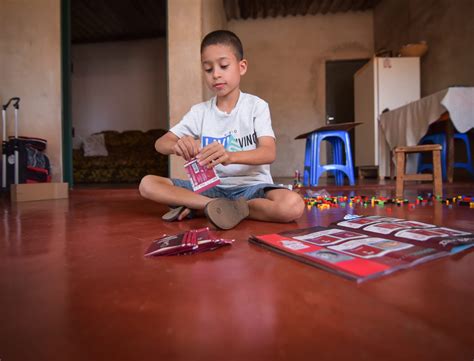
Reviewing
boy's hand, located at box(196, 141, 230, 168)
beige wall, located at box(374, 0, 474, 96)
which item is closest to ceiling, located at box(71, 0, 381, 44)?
beige wall, located at box(374, 0, 474, 96)

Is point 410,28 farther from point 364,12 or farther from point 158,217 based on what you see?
point 158,217

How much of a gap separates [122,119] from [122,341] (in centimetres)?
693

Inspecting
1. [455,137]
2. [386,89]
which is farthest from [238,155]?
[386,89]

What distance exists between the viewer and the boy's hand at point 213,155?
102cm

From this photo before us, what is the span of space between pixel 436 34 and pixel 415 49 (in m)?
0.29

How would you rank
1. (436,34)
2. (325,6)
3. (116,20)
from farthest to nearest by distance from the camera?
(116,20) → (325,6) → (436,34)

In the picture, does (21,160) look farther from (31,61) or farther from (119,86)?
(119,86)

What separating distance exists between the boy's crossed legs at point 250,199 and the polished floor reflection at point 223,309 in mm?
349

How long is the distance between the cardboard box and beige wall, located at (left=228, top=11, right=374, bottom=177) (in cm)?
402

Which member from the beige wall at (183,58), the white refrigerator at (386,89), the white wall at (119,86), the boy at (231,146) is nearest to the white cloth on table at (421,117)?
the white refrigerator at (386,89)

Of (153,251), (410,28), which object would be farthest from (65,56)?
(410,28)

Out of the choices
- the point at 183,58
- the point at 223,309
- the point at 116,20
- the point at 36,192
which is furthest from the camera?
the point at 116,20

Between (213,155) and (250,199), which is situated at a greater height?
(213,155)

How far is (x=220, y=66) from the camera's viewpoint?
4.23 ft
